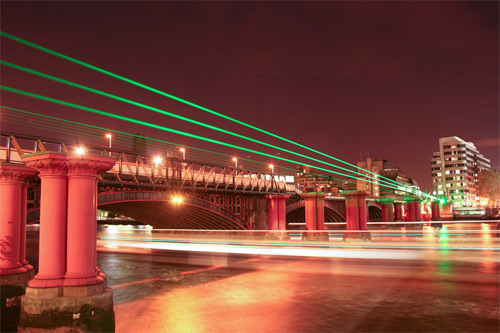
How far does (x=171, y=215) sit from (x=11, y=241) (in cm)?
3241

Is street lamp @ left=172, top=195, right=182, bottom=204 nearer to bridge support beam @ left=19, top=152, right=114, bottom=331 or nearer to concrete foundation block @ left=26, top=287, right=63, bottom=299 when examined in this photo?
bridge support beam @ left=19, top=152, right=114, bottom=331

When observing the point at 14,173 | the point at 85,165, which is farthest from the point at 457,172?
the point at 85,165

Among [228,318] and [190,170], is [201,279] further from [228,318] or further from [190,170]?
[190,170]

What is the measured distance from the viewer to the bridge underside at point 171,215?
41.6 metres

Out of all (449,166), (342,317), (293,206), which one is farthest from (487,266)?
(449,166)

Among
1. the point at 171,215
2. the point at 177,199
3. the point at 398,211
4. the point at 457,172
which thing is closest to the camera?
the point at 177,199

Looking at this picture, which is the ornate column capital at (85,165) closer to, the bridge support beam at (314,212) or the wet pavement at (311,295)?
the wet pavement at (311,295)

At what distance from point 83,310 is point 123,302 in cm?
670

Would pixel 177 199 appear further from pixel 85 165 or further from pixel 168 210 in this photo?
pixel 85 165

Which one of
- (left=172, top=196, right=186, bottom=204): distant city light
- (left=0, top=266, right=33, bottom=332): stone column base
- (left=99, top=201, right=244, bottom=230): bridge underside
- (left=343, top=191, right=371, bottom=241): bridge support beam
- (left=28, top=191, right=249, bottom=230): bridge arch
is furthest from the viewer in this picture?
(left=99, top=201, right=244, bottom=230): bridge underside

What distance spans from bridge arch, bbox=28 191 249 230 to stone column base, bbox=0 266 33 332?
18141 millimetres

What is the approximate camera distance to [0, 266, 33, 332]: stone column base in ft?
50.0

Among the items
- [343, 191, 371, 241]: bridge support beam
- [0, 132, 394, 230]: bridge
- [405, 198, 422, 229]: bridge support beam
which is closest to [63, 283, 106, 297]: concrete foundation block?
[0, 132, 394, 230]: bridge

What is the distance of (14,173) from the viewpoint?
15.8m
